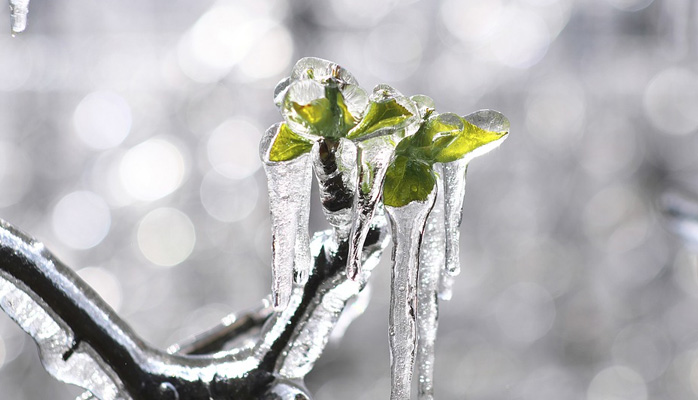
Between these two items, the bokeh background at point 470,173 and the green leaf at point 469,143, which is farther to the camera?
the bokeh background at point 470,173

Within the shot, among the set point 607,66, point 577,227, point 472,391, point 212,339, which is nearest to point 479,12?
point 607,66

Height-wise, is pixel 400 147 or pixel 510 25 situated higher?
pixel 510 25

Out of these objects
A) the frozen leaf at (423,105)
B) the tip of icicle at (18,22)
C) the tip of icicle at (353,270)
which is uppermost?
the tip of icicle at (18,22)

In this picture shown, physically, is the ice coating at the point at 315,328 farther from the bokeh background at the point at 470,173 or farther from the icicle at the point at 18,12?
the bokeh background at the point at 470,173

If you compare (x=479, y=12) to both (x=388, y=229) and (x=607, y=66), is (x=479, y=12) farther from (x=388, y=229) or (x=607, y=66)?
(x=388, y=229)

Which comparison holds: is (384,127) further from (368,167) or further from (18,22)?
(18,22)

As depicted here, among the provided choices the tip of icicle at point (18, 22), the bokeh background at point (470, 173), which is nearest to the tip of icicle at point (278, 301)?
the tip of icicle at point (18, 22)

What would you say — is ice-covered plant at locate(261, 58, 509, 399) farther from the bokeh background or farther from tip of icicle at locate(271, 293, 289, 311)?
the bokeh background

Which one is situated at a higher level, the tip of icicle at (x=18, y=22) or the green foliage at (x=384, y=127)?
the tip of icicle at (x=18, y=22)
